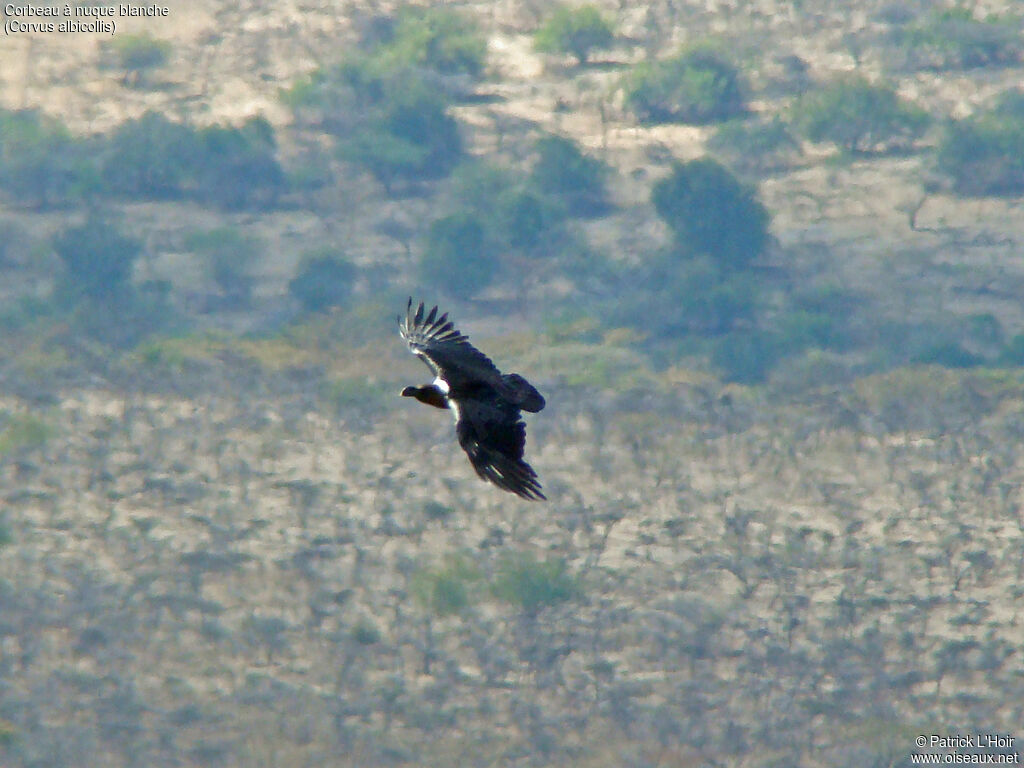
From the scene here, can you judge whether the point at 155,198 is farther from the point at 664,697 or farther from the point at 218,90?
the point at 664,697

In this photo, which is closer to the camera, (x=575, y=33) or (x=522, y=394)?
(x=522, y=394)

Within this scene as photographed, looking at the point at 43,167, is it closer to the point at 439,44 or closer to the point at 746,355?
the point at 439,44

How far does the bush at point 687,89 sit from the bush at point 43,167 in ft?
54.8

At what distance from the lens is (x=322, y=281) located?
4497cm

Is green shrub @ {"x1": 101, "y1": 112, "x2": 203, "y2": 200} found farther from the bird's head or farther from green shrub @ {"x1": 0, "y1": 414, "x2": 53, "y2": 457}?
the bird's head

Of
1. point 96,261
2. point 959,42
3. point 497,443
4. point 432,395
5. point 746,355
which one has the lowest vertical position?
point 497,443

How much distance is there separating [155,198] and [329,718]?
24680mm

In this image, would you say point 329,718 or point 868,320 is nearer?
point 329,718

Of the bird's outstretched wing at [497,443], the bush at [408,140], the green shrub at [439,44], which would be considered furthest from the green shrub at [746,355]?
the bird's outstretched wing at [497,443]

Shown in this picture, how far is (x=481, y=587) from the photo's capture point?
3103 centimetres

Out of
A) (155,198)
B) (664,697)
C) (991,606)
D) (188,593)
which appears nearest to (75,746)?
(188,593)

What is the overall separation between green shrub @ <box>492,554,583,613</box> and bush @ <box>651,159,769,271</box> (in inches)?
712

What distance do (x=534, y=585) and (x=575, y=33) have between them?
25206 mm

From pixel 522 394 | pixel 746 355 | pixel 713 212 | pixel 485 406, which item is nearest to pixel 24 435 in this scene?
pixel 746 355
